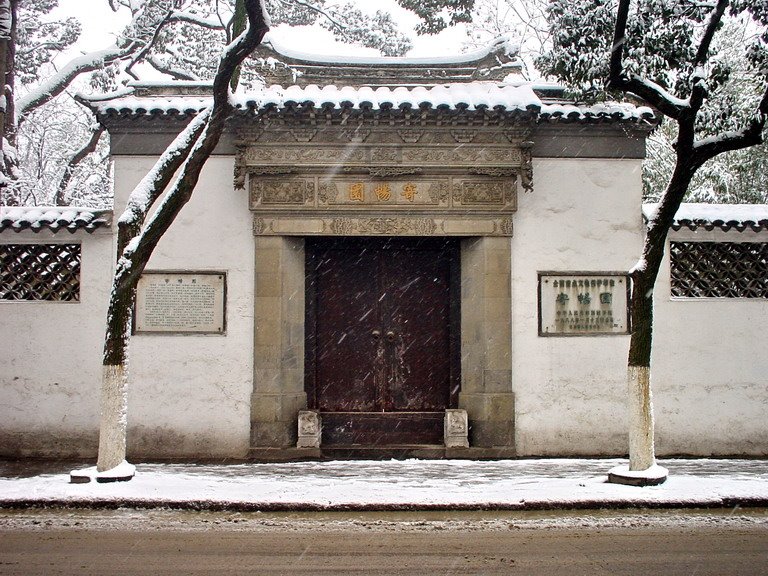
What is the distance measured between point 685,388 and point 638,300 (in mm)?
2547

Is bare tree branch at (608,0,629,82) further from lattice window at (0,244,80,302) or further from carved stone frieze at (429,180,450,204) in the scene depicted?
lattice window at (0,244,80,302)

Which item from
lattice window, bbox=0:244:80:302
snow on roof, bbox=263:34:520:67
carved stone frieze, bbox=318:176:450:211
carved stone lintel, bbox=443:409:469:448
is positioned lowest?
carved stone lintel, bbox=443:409:469:448

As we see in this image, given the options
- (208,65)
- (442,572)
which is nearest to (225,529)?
(442,572)

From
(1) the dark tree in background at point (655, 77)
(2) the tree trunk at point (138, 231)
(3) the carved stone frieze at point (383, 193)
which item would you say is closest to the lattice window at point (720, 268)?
(1) the dark tree in background at point (655, 77)

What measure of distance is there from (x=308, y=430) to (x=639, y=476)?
3802 millimetres

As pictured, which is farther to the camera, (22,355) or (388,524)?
(22,355)

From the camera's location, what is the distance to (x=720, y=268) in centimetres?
1005

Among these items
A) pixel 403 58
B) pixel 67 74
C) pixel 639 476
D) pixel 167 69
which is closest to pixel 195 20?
pixel 167 69

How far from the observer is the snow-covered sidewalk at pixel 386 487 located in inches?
279

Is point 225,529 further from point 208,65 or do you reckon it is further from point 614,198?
point 208,65

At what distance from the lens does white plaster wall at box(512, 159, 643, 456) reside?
980 centimetres

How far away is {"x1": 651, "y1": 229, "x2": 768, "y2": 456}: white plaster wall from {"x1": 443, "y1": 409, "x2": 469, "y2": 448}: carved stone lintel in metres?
2.29

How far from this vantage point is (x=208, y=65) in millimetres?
19594

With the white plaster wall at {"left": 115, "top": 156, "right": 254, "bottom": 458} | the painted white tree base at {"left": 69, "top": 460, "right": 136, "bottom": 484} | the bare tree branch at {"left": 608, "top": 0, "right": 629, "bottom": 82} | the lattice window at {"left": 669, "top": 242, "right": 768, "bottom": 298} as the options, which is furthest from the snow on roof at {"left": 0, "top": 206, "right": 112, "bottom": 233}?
the lattice window at {"left": 669, "top": 242, "right": 768, "bottom": 298}
